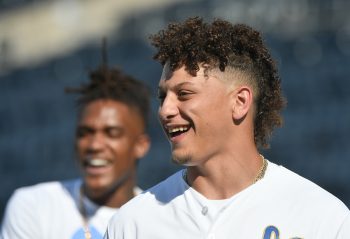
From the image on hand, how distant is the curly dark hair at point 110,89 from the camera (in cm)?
792

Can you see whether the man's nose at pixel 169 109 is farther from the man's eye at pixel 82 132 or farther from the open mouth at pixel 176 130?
the man's eye at pixel 82 132

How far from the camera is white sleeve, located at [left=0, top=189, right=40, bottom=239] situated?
7285 mm

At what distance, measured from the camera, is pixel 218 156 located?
17.1ft

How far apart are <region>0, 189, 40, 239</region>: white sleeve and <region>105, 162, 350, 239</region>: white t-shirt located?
6.75 ft

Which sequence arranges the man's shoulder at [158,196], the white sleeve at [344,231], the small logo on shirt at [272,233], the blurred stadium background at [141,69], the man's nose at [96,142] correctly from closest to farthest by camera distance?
the white sleeve at [344,231], the small logo on shirt at [272,233], the man's shoulder at [158,196], the man's nose at [96,142], the blurred stadium background at [141,69]

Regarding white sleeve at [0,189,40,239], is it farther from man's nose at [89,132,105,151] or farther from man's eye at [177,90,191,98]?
man's eye at [177,90,191,98]

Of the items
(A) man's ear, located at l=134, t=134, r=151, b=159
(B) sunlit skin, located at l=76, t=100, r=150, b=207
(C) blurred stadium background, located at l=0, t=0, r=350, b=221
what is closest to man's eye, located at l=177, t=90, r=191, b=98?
(B) sunlit skin, located at l=76, t=100, r=150, b=207

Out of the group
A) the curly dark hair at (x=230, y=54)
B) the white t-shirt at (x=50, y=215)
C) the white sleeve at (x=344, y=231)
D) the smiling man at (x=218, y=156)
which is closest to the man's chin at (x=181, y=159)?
the smiling man at (x=218, y=156)

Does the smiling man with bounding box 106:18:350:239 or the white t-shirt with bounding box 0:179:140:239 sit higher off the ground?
the smiling man with bounding box 106:18:350:239

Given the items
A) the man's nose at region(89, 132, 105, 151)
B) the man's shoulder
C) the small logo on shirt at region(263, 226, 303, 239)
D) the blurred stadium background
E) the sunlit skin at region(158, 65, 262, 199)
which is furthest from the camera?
the blurred stadium background

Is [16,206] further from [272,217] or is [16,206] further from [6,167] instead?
[6,167]

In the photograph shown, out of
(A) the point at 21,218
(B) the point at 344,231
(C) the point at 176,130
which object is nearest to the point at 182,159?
(C) the point at 176,130

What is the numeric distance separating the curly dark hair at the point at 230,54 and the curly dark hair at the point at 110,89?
2.50 metres

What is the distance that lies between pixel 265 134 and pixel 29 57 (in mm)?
36237
